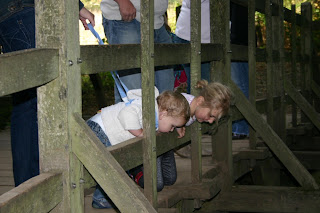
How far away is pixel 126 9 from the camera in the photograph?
3678 millimetres

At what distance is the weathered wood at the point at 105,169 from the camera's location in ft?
7.85

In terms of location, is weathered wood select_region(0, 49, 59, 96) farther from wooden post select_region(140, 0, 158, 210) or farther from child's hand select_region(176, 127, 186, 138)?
child's hand select_region(176, 127, 186, 138)

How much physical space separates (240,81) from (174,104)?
238 cm

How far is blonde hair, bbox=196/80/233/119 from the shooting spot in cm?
372

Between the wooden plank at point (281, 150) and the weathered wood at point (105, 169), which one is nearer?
the weathered wood at point (105, 169)

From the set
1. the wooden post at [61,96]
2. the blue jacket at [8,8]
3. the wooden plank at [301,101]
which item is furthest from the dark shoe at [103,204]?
the wooden plank at [301,101]

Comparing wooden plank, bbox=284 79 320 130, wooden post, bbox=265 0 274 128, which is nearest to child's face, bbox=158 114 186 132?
wooden post, bbox=265 0 274 128

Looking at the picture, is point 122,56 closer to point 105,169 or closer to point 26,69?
point 105,169

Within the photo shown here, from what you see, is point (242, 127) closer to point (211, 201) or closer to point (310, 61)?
point (211, 201)

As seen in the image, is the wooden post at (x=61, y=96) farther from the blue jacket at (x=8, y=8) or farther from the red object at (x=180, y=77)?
the red object at (x=180, y=77)

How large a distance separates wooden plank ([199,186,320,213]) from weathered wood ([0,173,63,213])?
2.57 meters

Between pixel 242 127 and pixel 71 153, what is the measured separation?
12.1 ft

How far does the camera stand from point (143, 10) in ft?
9.73

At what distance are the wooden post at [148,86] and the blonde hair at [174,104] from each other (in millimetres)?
354
